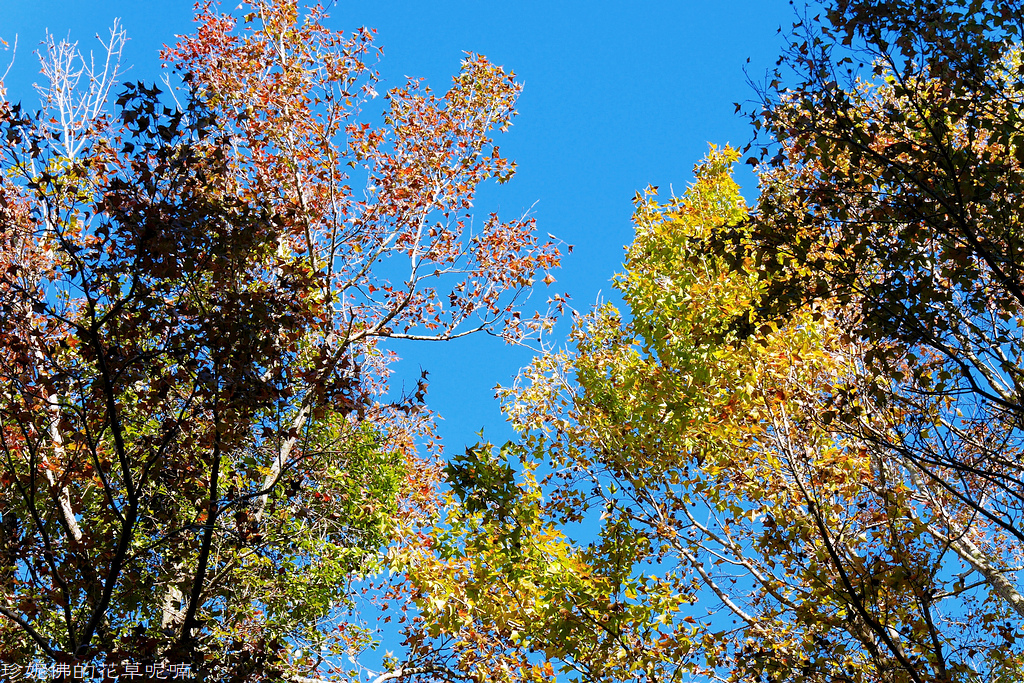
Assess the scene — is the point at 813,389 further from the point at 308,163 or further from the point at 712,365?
the point at 308,163

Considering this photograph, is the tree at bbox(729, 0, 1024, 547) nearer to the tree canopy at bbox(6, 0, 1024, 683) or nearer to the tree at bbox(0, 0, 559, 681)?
the tree canopy at bbox(6, 0, 1024, 683)

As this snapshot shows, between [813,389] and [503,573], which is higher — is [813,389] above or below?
above

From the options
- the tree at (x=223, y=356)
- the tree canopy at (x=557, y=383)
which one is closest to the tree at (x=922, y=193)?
the tree canopy at (x=557, y=383)

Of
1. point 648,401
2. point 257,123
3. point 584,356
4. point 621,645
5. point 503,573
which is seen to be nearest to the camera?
point 621,645

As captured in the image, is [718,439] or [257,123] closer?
[718,439]

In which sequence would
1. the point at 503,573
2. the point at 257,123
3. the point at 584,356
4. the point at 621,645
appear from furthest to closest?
1. the point at 257,123
2. the point at 584,356
3. the point at 503,573
4. the point at 621,645

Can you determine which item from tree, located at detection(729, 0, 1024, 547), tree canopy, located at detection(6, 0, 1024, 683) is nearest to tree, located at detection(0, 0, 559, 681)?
tree canopy, located at detection(6, 0, 1024, 683)

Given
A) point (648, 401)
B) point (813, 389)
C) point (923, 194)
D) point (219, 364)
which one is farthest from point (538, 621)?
point (923, 194)

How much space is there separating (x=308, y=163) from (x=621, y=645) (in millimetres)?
8406

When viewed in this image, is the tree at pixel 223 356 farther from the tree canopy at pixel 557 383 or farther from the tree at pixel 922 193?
the tree at pixel 922 193

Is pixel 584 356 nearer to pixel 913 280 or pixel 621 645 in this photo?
pixel 621 645

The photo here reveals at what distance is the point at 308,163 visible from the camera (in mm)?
11461

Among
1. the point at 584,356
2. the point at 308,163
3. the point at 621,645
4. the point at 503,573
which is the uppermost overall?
the point at 308,163

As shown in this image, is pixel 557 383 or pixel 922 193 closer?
pixel 922 193
